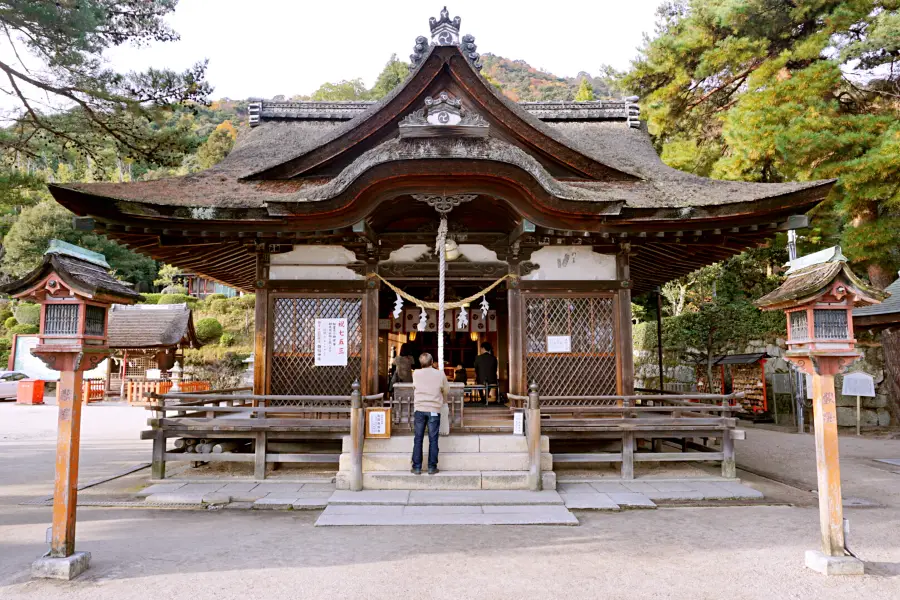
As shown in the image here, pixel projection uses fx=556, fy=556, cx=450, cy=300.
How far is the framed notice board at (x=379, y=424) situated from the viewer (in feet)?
25.3

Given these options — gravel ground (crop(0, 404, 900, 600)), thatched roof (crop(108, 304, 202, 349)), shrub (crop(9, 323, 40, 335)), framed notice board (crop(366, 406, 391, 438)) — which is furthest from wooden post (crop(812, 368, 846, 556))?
shrub (crop(9, 323, 40, 335))

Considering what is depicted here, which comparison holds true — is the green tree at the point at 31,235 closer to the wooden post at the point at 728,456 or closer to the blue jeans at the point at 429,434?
the blue jeans at the point at 429,434

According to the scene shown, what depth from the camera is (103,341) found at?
5340mm

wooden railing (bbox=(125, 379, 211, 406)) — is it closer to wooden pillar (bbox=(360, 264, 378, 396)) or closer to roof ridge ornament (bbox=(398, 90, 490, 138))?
wooden pillar (bbox=(360, 264, 378, 396))

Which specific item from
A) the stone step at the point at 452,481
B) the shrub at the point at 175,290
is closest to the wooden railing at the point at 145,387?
the shrub at the point at 175,290

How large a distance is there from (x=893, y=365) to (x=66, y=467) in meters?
18.4

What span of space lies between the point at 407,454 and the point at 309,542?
7.12 ft

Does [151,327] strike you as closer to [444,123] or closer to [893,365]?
[444,123]

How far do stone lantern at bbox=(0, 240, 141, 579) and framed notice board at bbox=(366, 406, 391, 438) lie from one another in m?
3.54

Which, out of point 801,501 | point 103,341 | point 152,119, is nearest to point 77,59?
point 152,119

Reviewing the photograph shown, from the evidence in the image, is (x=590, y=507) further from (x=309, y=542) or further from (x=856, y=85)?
(x=856, y=85)

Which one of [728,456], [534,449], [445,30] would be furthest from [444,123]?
[728,456]

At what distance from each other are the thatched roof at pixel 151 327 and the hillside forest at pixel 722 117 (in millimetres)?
9157

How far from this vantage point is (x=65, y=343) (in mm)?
4949
